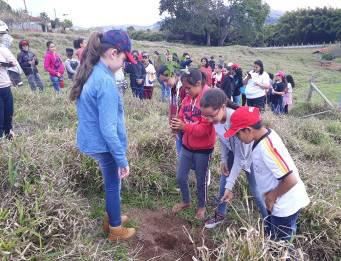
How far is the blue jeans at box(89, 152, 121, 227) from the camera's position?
2754 millimetres

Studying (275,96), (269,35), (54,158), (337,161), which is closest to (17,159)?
(54,158)

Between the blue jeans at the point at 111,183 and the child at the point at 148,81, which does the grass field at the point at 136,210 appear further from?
the child at the point at 148,81

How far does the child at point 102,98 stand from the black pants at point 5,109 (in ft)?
8.26

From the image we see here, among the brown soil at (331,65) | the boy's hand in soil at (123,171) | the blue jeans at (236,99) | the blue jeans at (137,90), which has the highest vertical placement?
the boy's hand in soil at (123,171)

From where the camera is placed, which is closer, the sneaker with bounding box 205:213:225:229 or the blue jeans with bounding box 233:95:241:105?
the sneaker with bounding box 205:213:225:229

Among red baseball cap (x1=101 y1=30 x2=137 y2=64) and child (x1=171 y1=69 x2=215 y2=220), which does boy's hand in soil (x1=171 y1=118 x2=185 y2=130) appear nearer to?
child (x1=171 y1=69 x2=215 y2=220)

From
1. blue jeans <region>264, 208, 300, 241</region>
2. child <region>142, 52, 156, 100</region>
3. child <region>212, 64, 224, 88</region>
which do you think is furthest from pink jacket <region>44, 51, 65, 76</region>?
blue jeans <region>264, 208, 300, 241</region>

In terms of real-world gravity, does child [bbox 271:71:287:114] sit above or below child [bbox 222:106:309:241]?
below

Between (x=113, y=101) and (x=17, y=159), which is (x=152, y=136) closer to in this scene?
(x=17, y=159)

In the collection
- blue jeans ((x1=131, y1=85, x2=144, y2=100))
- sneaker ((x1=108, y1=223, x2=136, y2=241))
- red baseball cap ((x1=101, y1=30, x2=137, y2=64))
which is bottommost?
sneaker ((x1=108, y1=223, x2=136, y2=241))

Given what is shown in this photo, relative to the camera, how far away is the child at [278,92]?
29.2 feet

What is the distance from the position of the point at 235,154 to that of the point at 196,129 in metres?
0.45

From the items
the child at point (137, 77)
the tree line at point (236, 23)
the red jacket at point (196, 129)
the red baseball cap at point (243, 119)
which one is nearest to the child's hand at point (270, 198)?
the red baseball cap at point (243, 119)

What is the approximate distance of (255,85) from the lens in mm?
7633
